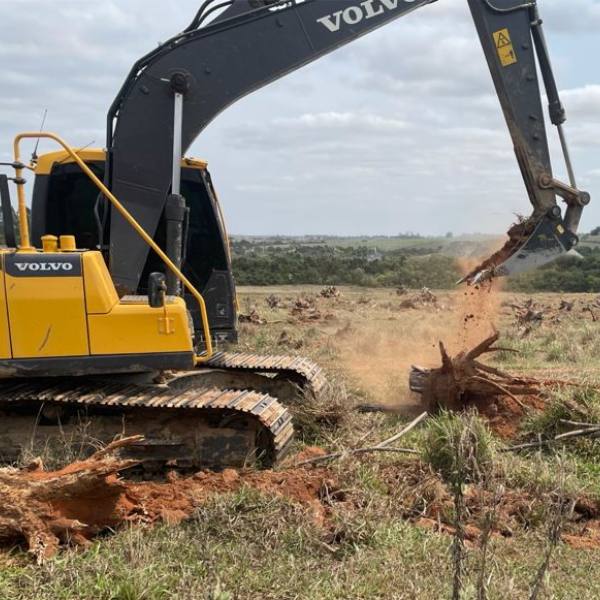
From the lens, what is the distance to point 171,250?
6168 mm

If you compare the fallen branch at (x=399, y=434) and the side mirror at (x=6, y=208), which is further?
the fallen branch at (x=399, y=434)

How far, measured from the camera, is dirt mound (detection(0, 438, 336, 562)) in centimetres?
431

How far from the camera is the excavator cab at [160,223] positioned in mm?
6759

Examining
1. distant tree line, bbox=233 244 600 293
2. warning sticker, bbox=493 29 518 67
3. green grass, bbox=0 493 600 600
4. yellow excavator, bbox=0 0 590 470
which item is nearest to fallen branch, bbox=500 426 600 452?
green grass, bbox=0 493 600 600

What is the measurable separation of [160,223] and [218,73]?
1415mm

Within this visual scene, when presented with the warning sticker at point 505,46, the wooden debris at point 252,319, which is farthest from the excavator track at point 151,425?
the wooden debris at point 252,319

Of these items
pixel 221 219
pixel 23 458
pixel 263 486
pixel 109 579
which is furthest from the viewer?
pixel 221 219

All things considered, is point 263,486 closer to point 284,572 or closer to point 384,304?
point 284,572

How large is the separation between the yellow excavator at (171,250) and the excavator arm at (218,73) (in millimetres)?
12

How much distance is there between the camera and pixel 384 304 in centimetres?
2539

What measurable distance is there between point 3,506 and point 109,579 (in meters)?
0.96

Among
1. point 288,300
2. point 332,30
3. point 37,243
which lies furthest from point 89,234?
point 288,300

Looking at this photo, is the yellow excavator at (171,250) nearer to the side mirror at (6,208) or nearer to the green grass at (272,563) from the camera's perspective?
the side mirror at (6,208)

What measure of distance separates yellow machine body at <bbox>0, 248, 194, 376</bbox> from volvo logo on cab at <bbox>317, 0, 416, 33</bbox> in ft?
9.97
